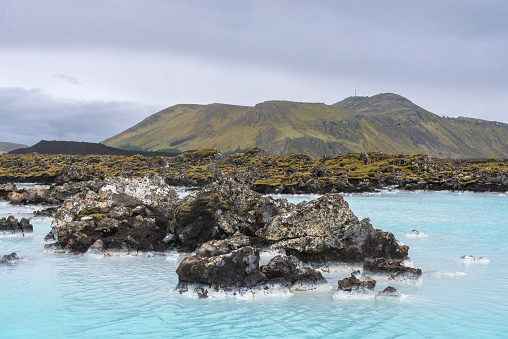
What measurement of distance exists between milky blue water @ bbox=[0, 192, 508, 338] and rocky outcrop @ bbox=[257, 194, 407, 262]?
1459mm

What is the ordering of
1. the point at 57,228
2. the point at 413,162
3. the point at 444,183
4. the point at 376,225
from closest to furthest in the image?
the point at 57,228 → the point at 376,225 → the point at 444,183 → the point at 413,162

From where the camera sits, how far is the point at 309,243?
20.5 metres

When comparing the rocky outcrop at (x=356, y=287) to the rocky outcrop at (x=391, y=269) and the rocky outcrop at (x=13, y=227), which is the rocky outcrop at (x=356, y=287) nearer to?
the rocky outcrop at (x=391, y=269)

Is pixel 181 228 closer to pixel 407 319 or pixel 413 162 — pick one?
pixel 407 319

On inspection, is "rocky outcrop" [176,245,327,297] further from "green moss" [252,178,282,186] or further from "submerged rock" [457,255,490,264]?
"green moss" [252,178,282,186]

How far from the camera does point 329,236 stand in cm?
2064

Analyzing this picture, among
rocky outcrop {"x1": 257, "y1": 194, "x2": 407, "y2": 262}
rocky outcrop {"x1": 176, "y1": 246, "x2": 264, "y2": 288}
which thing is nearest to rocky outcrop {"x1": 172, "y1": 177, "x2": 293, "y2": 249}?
rocky outcrop {"x1": 257, "y1": 194, "x2": 407, "y2": 262}

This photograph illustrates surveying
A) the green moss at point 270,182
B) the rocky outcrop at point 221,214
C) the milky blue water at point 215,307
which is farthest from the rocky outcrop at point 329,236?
the green moss at point 270,182

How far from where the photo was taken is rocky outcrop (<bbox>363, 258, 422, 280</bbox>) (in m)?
17.5

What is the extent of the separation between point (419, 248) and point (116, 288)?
18614 millimetres

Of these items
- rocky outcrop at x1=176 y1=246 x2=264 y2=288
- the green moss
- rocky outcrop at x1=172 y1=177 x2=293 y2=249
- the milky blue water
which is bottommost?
the milky blue water

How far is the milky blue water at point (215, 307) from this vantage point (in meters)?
12.5

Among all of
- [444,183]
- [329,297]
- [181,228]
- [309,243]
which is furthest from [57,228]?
[444,183]

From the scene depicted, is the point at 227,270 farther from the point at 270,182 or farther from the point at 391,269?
the point at 270,182
